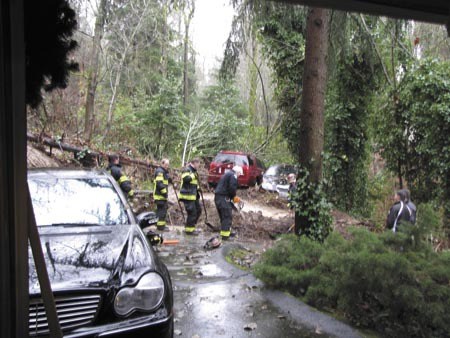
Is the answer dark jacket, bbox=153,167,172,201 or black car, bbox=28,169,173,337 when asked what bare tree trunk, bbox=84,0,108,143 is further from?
black car, bbox=28,169,173,337

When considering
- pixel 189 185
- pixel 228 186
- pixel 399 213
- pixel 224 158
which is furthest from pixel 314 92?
pixel 224 158

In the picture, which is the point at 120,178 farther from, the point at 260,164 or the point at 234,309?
the point at 260,164

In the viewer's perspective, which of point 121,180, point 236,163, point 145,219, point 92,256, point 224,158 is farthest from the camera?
point 236,163

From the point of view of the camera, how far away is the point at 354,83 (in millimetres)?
13633

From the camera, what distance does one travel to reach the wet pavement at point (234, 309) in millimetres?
4496

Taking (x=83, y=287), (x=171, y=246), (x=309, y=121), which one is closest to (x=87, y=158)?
(x=171, y=246)

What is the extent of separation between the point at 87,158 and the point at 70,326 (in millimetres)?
11398

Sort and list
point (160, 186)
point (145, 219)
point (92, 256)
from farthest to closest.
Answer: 1. point (160, 186)
2. point (145, 219)
3. point (92, 256)

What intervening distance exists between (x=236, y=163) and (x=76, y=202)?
14844 mm

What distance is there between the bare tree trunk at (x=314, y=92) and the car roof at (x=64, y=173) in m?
4.14

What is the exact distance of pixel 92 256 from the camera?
3.34 m

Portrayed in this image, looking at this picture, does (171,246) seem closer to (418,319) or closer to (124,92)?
(418,319)

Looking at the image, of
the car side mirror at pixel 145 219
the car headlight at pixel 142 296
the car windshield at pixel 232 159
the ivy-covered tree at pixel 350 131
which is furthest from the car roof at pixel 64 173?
the car windshield at pixel 232 159

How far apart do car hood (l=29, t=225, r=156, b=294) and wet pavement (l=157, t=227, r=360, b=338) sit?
1.40m
